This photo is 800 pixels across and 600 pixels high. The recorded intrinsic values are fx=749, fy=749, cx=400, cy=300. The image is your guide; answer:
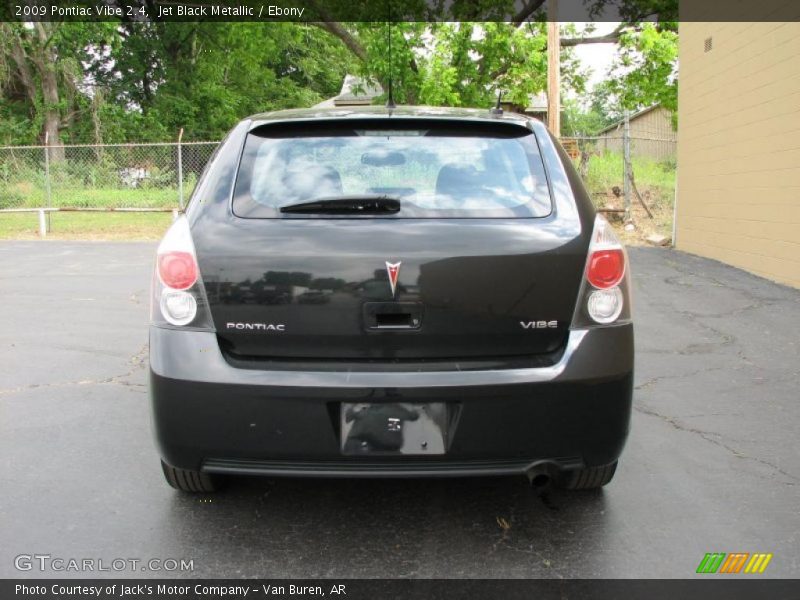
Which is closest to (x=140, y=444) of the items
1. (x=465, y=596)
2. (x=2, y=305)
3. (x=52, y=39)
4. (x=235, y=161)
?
(x=235, y=161)

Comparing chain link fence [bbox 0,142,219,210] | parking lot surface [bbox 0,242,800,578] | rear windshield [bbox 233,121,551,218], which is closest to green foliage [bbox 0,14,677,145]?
chain link fence [bbox 0,142,219,210]

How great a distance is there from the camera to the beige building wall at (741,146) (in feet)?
29.1

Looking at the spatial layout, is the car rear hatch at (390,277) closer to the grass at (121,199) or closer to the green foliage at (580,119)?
the grass at (121,199)

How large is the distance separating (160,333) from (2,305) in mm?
6203

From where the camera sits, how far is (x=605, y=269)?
279cm

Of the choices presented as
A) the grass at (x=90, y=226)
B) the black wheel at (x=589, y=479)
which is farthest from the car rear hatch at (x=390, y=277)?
the grass at (x=90, y=226)

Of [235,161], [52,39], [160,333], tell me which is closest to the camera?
[160,333]

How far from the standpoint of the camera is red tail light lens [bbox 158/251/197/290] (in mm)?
2725

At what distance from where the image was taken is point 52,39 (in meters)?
27.7

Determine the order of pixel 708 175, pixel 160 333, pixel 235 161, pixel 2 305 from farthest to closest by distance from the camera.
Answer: pixel 708 175
pixel 2 305
pixel 235 161
pixel 160 333

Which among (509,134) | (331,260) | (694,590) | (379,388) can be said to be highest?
(509,134)

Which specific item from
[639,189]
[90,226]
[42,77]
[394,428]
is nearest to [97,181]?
[90,226]

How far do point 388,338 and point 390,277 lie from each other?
0.71 feet

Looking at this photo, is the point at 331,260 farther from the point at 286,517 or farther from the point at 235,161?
the point at 286,517
